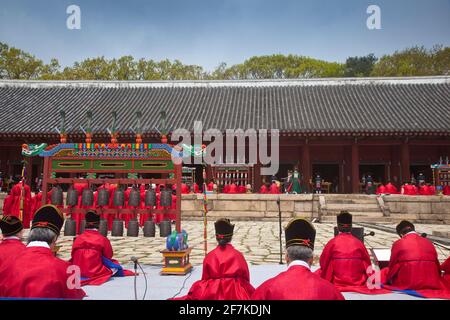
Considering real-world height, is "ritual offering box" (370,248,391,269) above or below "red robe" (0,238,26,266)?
below

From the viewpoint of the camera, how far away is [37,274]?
289cm

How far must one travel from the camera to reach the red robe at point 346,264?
183 inches

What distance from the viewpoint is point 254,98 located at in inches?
867

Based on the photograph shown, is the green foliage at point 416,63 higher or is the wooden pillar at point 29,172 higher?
the green foliage at point 416,63

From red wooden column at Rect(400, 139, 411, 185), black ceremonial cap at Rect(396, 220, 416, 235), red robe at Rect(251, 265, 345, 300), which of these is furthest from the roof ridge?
red robe at Rect(251, 265, 345, 300)

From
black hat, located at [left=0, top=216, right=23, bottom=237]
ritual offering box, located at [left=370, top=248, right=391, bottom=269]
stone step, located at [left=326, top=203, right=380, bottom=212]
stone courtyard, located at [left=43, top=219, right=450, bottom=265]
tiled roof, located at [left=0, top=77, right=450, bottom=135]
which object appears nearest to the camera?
black hat, located at [left=0, top=216, right=23, bottom=237]

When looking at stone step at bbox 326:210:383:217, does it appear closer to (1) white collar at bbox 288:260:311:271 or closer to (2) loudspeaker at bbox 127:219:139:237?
(2) loudspeaker at bbox 127:219:139:237

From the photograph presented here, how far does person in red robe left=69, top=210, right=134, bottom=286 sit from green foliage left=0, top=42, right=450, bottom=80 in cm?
3041

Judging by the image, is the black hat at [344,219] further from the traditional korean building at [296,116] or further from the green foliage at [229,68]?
the green foliage at [229,68]

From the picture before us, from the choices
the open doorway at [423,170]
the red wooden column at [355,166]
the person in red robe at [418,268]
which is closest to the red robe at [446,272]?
the person in red robe at [418,268]

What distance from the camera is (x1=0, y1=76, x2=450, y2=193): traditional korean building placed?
17.6 m

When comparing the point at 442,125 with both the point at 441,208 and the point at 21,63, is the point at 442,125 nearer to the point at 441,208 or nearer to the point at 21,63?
the point at 441,208

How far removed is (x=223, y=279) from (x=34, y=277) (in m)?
1.78

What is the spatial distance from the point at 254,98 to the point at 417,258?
1828 centimetres
